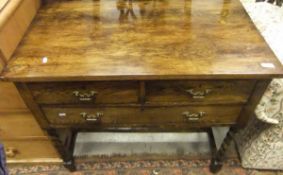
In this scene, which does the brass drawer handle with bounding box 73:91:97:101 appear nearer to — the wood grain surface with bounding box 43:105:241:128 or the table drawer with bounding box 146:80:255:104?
the wood grain surface with bounding box 43:105:241:128

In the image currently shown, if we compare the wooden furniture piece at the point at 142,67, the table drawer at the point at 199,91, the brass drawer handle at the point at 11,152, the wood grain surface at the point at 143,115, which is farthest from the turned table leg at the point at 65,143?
the table drawer at the point at 199,91

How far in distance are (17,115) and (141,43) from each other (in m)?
0.63

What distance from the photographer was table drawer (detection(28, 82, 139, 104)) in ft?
2.60

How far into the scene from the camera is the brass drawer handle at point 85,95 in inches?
32.1

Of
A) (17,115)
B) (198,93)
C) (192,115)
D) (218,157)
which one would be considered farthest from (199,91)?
(17,115)

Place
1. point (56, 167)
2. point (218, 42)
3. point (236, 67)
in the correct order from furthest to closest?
point (56, 167) < point (218, 42) < point (236, 67)

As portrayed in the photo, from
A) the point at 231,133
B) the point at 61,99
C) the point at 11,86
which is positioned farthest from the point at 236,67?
the point at 11,86

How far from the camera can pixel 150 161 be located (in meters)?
1.37

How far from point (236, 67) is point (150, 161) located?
83cm

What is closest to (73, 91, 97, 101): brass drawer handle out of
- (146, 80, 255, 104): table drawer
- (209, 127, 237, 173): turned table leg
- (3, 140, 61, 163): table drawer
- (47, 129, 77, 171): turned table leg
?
(146, 80, 255, 104): table drawer

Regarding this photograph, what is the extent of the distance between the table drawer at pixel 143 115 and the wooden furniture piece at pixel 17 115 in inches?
7.4

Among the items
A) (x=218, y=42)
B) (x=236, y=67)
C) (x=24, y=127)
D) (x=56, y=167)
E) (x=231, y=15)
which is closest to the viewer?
(x=236, y=67)

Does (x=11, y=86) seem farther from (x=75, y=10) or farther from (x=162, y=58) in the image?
(x=162, y=58)

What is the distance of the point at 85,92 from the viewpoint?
0.82 meters
